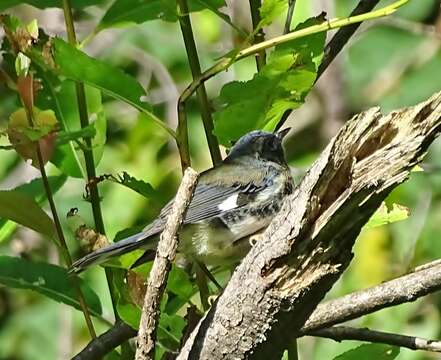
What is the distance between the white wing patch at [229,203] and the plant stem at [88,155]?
53 centimetres

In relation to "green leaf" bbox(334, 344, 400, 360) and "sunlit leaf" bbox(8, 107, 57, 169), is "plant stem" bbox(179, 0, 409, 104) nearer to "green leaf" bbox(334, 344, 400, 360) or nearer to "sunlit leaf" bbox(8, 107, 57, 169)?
"sunlit leaf" bbox(8, 107, 57, 169)

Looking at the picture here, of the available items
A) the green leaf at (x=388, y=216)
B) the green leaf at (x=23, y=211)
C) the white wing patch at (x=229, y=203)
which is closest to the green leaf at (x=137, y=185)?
the green leaf at (x=23, y=211)

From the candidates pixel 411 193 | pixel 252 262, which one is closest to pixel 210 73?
pixel 252 262

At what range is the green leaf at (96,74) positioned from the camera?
2.17 metres

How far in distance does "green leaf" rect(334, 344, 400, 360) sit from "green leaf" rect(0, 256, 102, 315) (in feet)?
1.93

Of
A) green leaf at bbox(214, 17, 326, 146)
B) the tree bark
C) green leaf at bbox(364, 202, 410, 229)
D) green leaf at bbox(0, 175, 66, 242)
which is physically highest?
green leaf at bbox(0, 175, 66, 242)

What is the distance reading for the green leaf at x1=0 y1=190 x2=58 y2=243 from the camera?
7.42 feet

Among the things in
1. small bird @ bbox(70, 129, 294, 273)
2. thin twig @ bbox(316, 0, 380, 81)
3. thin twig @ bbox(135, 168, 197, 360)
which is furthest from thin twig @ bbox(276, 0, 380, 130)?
thin twig @ bbox(135, 168, 197, 360)

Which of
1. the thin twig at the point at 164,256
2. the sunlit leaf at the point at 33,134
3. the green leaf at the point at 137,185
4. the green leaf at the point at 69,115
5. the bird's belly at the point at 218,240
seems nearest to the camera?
the thin twig at the point at 164,256

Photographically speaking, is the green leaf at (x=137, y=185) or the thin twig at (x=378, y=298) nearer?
the thin twig at (x=378, y=298)

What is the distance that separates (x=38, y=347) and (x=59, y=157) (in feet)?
10.2

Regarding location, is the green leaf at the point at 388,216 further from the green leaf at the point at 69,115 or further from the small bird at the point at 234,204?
the green leaf at the point at 69,115

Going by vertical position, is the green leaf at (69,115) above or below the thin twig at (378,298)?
above

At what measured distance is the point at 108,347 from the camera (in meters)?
2.36
